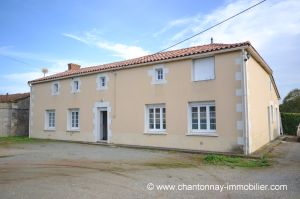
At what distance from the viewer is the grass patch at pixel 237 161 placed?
29.4 feet

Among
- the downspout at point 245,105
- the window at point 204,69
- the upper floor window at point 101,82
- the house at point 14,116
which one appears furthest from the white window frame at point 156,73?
the house at point 14,116

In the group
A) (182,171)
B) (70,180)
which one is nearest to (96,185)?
(70,180)

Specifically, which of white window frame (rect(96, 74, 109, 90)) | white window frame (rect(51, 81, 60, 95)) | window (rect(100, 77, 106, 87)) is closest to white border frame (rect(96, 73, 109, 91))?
white window frame (rect(96, 74, 109, 90))

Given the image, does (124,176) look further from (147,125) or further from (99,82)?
(99,82)

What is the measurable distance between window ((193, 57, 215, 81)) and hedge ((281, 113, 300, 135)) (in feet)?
46.6

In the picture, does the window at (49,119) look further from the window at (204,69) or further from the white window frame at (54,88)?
the window at (204,69)

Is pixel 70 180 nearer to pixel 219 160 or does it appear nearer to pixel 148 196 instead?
pixel 148 196

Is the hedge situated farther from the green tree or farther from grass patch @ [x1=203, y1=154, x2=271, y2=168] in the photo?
grass patch @ [x1=203, y1=154, x2=271, y2=168]

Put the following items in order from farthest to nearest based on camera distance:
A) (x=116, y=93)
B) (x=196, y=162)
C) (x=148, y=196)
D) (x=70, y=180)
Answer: (x=116, y=93) < (x=196, y=162) < (x=70, y=180) < (x=148, y=196)

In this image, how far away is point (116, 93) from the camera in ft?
49.8

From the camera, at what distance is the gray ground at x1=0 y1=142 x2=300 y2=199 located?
574 centimetres

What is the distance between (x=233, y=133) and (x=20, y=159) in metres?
8.54

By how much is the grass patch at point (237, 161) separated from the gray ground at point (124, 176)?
36 centimetres

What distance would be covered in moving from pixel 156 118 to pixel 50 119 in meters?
9.65
